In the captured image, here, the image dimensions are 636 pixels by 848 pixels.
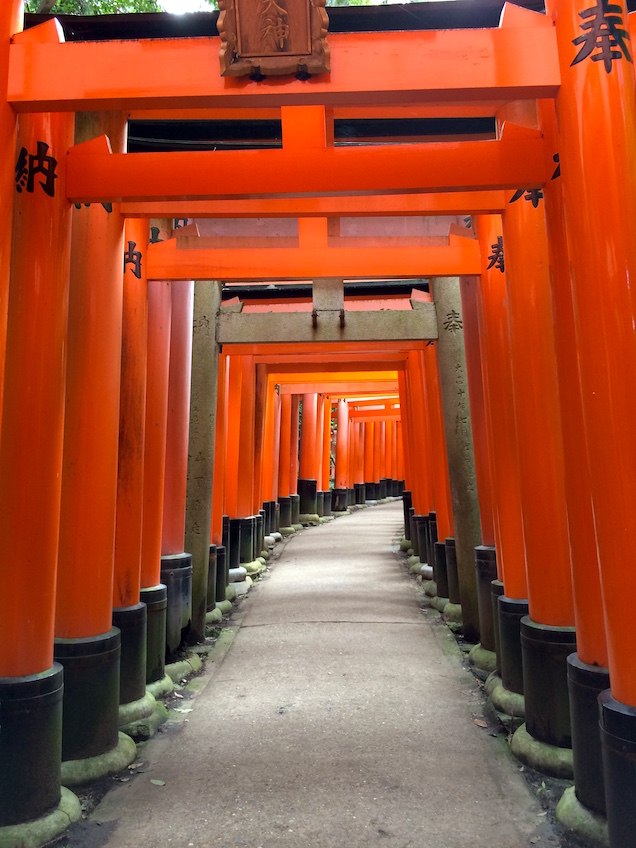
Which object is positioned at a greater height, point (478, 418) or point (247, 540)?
point (478, 418)

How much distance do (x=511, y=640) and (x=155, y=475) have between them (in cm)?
296

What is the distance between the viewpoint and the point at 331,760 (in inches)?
152

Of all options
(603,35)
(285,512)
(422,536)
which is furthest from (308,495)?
(603,35)

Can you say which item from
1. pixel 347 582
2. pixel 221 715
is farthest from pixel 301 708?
pixel 347 582

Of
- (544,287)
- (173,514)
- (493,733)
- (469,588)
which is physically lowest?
(493,733)

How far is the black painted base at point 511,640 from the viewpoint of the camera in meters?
4.45

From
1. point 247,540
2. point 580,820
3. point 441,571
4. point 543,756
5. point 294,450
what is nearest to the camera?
point 580,820

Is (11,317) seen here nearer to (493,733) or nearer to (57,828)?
(57,828)

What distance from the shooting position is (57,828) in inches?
120

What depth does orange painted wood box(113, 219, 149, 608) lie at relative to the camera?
181 inches

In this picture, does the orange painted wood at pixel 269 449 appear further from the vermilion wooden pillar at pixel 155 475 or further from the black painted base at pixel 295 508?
the vermilion wooden pillar at pixel 155 475

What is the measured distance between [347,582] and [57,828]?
6.78 metres

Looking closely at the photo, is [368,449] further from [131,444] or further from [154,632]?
[131,444]

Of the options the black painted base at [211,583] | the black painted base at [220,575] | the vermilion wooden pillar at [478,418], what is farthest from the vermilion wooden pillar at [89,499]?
the black painted base at [220,575]
